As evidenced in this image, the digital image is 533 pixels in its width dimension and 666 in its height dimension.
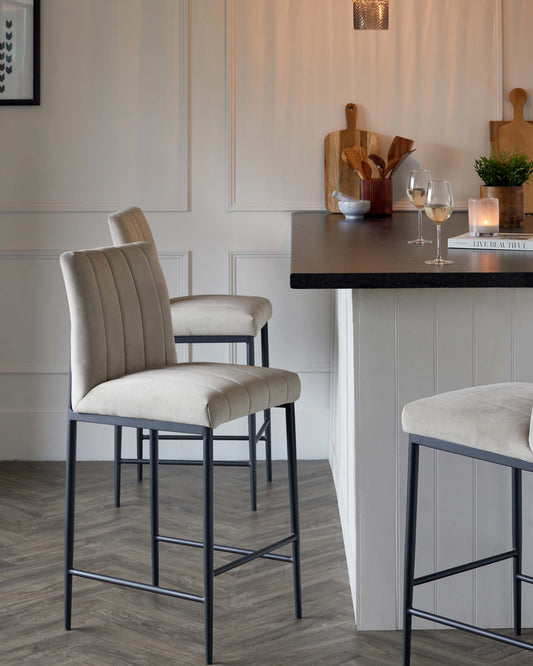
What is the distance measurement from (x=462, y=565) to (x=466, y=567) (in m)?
0.05

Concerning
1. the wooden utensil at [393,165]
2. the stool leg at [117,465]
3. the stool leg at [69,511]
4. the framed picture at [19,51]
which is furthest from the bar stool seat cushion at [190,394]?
the framed picture at [19,51]

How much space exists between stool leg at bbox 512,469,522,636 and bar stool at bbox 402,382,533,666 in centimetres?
20

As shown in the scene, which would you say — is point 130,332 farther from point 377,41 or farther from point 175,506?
point 377,41

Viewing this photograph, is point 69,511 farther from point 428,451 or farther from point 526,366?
point 526,366

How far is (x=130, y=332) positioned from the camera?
2.43 metres

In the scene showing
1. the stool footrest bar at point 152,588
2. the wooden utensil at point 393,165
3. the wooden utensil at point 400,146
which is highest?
the wooden utensil at point 400,146

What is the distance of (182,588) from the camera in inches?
107

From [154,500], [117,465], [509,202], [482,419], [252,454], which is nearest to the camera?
[482,419]

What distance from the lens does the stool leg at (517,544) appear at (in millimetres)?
2314

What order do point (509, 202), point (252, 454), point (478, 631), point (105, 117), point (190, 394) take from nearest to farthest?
point (478, 631) → point (190, 394) → point (509, 202) → point (252, 454) → point (105, 117)

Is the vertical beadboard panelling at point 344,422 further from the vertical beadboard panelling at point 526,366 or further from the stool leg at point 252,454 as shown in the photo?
the vertical beadboard panelling at point 526,366

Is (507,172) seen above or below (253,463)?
above

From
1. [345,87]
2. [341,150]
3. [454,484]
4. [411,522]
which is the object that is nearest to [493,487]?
[454,484]

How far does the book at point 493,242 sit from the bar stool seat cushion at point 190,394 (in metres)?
0.73
